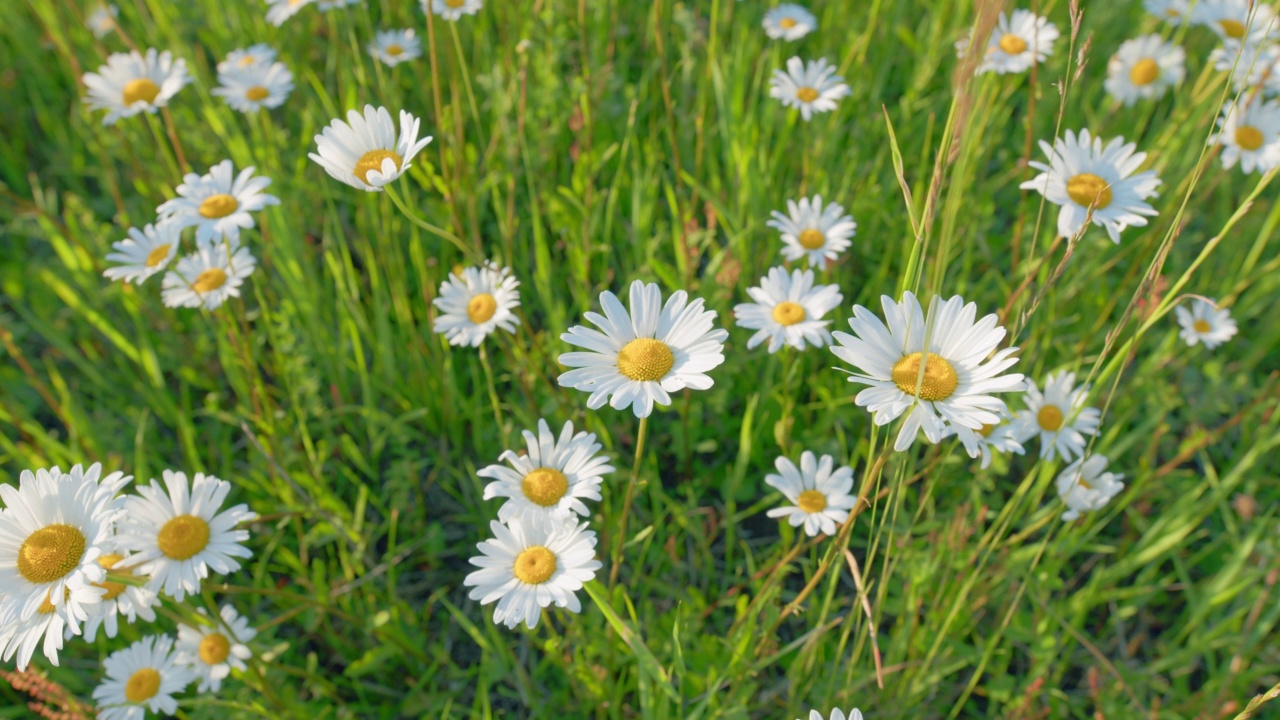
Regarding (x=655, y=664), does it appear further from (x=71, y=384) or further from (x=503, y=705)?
(x=71, y=384)

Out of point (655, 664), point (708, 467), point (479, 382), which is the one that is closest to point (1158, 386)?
point (708, 467)

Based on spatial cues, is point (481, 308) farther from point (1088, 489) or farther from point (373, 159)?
point (1088, 489)

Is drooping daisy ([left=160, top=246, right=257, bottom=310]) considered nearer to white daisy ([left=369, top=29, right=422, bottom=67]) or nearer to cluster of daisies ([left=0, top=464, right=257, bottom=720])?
cluster of daisies ([left=0, top=464, right=257, bottom=720])

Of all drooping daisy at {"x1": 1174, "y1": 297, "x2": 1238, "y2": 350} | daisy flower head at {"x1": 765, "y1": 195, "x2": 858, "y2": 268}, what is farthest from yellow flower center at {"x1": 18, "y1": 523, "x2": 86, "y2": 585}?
drooping daisy at {"x1": 1174, "y1": 297, "x2": 1238, "y2": 350}

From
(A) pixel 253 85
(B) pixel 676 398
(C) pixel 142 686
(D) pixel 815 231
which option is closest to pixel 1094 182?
(D) pixel 815 231

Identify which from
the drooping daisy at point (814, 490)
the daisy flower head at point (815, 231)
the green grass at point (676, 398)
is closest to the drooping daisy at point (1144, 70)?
the green grass at point (676, 398)

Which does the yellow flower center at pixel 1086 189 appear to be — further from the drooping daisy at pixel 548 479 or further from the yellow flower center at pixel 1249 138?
the drooping daisy at pixel 548 479
